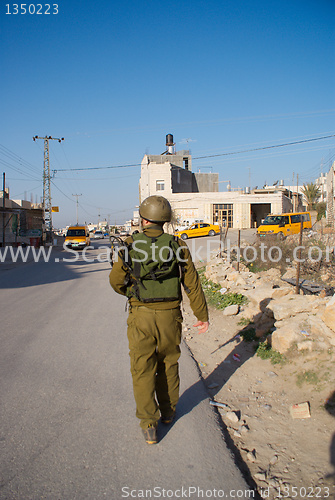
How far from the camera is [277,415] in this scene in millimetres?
3596

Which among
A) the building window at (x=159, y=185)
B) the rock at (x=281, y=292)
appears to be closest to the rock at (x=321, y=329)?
the rock at (x=281, y=292)

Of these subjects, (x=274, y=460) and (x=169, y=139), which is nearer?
(x=274, y=460)

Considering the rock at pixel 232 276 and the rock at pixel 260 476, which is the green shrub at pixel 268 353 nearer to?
the rock at pixel 260 476

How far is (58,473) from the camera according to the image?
102 inches

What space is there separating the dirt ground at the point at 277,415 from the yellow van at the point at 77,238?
27958mm

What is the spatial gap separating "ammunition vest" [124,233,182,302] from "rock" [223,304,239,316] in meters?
4.11

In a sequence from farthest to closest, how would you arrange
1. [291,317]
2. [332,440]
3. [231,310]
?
[231,310] < [291,317] < [332,440]

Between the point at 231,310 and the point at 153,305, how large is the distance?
Answer: 4220 mm

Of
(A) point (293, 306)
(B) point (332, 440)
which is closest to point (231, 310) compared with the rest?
(A) point (293, 306)

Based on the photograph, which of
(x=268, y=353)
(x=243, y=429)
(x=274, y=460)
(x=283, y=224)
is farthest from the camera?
(x=283, y=224)

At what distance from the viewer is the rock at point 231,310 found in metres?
7.05

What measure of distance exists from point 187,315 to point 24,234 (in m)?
41.6

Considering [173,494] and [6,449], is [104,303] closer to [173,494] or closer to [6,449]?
[6,449]

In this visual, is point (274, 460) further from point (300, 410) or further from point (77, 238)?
point (77, 238)
